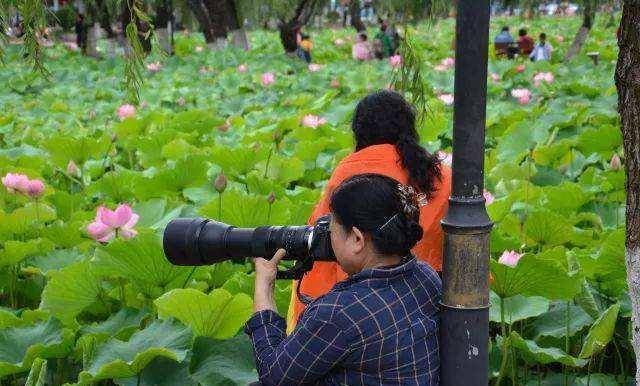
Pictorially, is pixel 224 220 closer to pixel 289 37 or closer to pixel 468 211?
pixel 468 211

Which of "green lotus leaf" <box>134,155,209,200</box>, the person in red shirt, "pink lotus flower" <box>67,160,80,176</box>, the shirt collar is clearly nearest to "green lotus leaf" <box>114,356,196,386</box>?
the shirt collar

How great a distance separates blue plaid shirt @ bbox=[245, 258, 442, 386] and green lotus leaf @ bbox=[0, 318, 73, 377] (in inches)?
21.5

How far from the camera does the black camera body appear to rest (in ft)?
4.41

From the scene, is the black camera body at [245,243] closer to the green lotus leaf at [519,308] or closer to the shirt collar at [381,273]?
the shirt collar at [381,273]

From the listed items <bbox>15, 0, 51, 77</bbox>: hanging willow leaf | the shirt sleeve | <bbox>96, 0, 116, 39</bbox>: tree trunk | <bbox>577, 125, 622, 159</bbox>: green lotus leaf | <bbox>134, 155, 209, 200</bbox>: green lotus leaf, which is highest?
<bbox>15, 0, 51, 77</bbox>: hanging willow leaf

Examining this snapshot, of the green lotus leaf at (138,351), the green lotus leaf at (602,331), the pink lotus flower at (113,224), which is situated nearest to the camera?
the green lotus leaf at (138,351)

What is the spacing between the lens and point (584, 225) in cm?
271

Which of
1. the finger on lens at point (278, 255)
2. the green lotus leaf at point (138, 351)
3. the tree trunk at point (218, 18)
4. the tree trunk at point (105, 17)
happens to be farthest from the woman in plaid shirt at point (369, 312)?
the tree trunk at point (105, 17)

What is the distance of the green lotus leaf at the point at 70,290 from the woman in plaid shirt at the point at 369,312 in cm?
68

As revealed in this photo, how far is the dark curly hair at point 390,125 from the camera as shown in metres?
1.80

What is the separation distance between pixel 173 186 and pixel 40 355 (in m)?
1.31

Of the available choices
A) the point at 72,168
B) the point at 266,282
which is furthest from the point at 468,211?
the point at 72,168

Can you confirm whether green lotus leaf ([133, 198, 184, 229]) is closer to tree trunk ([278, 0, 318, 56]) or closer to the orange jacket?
the orange jacket

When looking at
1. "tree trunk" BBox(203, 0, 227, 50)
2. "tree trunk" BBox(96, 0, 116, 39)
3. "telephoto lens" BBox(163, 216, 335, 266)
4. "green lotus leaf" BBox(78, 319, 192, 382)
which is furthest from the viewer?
"tree trunk" BBox(96, 0, 116, 39)
